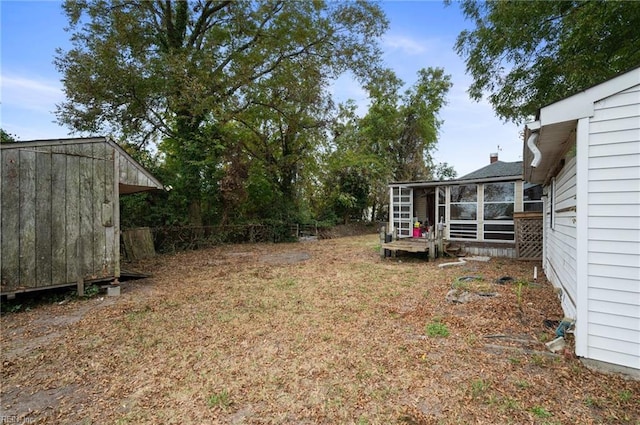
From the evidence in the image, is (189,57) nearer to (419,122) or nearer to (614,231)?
(614,231)

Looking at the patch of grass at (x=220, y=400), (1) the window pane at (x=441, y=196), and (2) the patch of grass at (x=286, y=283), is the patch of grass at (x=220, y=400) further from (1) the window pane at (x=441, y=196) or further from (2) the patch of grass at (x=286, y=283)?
(1) the window pane at (x=441, y=196)

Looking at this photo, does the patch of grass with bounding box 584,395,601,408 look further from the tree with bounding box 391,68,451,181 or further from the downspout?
the tree with bounding box 391,68,451,181

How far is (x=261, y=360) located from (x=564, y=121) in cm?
405

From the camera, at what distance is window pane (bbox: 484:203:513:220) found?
986 centimetres

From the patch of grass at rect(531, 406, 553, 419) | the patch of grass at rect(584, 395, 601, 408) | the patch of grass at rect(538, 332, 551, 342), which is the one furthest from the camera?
the patch of grass at rect(538, 332, 551, 342)

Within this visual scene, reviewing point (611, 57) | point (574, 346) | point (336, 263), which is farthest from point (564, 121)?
point (336, 263)

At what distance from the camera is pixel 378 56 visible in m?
14.0

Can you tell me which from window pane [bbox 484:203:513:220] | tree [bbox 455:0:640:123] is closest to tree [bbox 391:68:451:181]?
window pane [bbox 484:203:513:220]

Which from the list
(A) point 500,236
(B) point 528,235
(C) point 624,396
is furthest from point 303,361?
(A) point 500,236

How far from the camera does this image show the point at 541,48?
25.3 feet

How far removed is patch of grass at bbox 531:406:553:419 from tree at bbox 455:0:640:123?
4.96 m

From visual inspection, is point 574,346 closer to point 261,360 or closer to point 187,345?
→ point 261,360

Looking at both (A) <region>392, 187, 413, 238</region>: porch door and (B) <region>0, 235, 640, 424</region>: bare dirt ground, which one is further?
(A) <region>392, 187, 413, 238</region>: porch door

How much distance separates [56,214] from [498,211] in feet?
38.2
